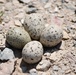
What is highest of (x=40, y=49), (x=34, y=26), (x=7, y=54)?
(x=34, y=26)

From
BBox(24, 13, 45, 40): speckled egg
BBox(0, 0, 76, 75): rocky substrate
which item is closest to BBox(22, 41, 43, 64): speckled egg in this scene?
BBox(0, 0, 76, 75): rocky substrate

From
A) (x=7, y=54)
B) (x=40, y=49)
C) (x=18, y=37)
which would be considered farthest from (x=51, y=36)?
(x=7, y=54)

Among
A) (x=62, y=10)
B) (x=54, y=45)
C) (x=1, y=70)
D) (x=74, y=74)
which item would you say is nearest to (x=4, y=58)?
(x=1, y=70)

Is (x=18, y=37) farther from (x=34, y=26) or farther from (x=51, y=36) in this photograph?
(x=51, y=36)

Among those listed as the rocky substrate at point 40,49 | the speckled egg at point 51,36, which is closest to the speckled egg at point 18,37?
the rocky substrate at point 40,49

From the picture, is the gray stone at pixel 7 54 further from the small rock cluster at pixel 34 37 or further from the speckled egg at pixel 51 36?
the speckled egg at pixel 51 36

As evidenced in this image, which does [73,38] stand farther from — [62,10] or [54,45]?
[62,10]

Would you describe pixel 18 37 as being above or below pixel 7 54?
above
